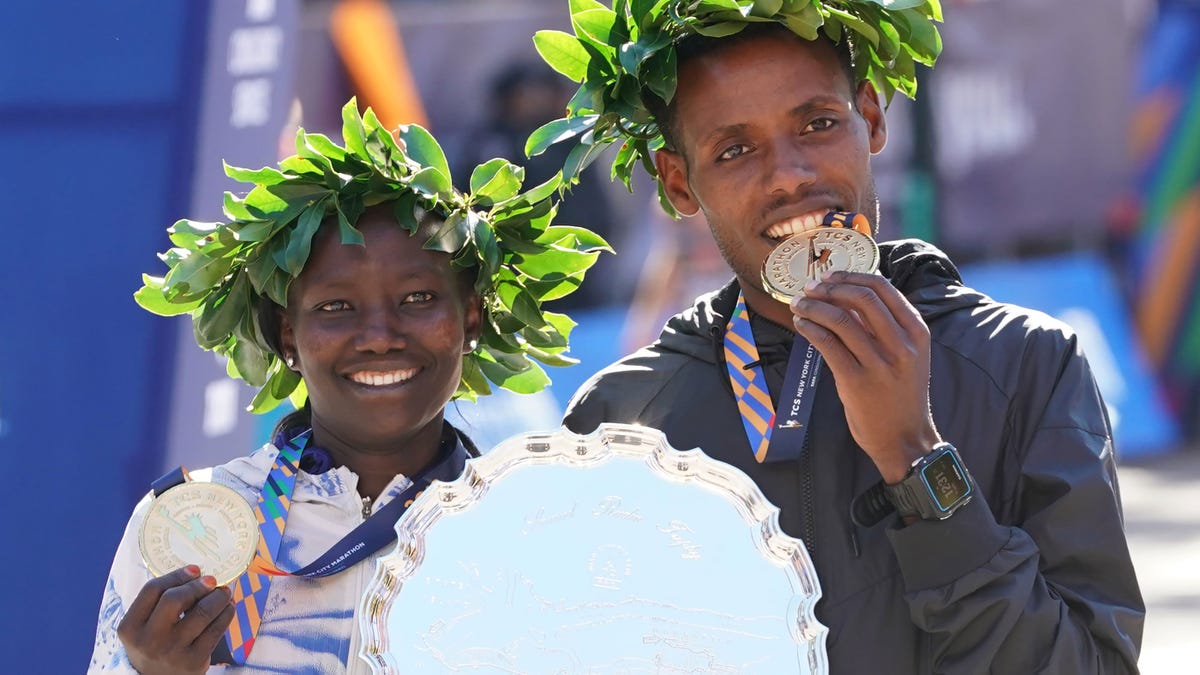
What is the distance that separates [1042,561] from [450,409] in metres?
1.62

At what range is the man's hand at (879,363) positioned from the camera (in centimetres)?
240

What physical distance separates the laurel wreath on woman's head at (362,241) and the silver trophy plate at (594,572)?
680 millimetres

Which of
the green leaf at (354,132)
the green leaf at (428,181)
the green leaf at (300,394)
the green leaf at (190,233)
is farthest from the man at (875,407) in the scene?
the green leaf at (190,233)

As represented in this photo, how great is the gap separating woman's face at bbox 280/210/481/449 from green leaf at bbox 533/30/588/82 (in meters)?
0.50

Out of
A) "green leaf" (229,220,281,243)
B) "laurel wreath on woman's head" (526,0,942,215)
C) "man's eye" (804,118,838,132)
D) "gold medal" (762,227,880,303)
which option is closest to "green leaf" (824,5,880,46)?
"laurel wreath on woman's head" (526,0,942,215)

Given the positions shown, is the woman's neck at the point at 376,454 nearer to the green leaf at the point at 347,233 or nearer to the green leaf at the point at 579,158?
the green leaf at the point at 347,233

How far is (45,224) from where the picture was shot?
3.74m

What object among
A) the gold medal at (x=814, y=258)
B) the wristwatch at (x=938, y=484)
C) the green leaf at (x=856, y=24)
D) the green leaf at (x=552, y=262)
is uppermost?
the green leaf at (x=856, y=24)

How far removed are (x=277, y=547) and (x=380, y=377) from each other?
0.39m

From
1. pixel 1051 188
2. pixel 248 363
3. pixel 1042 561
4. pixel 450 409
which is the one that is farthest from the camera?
pixel 1051 188

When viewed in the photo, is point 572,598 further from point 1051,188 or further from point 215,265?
point 1051,188

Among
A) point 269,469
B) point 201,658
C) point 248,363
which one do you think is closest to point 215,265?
point 248,363

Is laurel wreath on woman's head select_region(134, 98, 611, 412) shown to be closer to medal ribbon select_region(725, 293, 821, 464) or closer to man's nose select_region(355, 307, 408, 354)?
man's nose select_region(355, 307, 408, 354)

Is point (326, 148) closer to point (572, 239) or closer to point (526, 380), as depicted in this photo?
point (572, 239)
